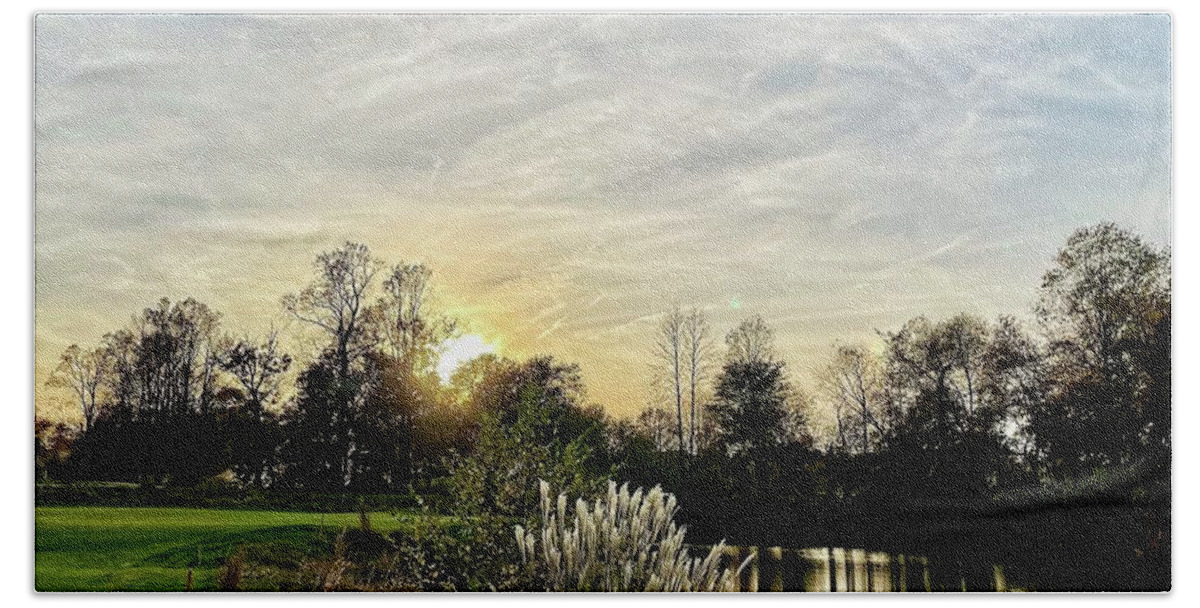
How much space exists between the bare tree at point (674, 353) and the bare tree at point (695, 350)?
0.10 ft

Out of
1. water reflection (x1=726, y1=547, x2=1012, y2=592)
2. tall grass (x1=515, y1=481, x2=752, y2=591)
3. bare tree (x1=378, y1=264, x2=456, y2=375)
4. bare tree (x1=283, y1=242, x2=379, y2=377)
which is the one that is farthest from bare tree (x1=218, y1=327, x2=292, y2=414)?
water reflection (x1=726, y1=547, x2=1012, y2=592)

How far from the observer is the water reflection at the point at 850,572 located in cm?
623

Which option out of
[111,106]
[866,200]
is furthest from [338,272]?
[866,200]

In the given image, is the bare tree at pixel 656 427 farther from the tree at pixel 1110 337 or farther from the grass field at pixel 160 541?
the tree at pixel 1110 337

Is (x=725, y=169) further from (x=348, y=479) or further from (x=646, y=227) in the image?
(x=348, y=479)

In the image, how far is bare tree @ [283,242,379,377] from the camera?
6.27 meters

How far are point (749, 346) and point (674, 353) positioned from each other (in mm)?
381

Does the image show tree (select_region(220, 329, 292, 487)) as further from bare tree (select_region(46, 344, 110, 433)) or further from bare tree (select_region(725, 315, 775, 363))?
bare tree (select_region(725, 315, 775, 363))

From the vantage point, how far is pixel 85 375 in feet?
20.5

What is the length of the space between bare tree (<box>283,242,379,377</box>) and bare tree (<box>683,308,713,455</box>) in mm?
1606

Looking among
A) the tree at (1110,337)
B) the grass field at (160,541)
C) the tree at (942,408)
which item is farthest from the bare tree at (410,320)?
the tree at (1110,337)

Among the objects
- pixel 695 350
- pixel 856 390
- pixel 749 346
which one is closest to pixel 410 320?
pixel 695 350

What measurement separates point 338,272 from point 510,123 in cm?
115

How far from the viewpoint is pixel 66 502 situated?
20.4 feet
